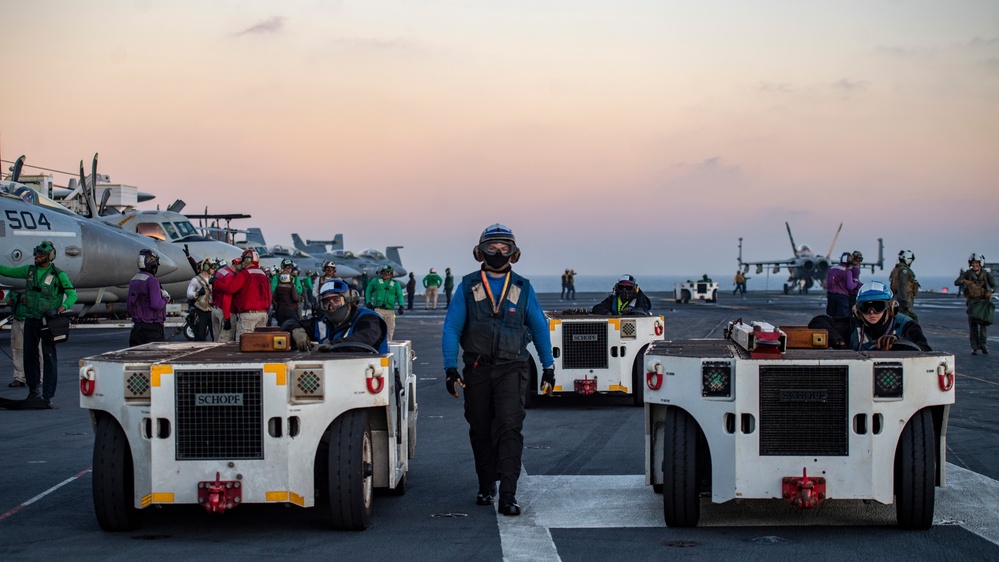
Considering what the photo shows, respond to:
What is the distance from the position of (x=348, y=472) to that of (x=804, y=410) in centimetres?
295

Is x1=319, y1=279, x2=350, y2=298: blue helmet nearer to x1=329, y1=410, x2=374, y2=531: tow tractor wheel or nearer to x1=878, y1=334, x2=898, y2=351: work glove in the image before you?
x1=329, y1=410, x2=374, y2=531: tow tractor wheel

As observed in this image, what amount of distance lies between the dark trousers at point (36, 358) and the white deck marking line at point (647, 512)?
783cm

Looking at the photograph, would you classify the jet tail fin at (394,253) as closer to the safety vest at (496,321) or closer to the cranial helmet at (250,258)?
the cranial helmet at (250,258)

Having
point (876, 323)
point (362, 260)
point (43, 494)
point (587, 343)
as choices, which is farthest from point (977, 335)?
point (362, 260)

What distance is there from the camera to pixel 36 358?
13.9m

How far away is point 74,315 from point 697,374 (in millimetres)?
23196

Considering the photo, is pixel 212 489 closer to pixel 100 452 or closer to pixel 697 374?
pixel 100 452

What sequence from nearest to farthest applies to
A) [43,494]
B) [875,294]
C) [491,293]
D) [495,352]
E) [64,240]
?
[495,352], [491,293], [875,294], [43,494], [64,240]

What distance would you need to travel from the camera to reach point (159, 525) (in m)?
7.45

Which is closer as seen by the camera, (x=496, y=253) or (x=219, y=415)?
(x=219, y=415)

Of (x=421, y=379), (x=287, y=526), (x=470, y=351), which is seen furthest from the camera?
(x=421, y=379)

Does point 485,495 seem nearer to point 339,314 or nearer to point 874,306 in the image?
point 339,314

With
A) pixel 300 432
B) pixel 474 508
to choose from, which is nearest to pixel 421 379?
pixel 474 508

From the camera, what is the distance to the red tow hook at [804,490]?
22.4 feet
